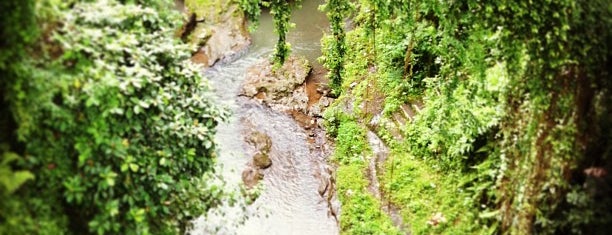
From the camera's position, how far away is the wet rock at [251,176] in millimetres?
10867

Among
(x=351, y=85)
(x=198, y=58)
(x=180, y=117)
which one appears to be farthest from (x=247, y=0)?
(x=198, y=58)

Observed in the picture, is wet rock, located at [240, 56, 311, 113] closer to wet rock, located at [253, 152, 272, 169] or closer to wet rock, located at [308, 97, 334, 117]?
wet rock, located at [308, 97, 334, 117]

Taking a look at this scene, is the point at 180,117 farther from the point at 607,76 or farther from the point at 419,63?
the point at 419,63

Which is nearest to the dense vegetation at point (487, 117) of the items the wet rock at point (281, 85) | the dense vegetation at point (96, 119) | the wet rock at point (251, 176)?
the wet rock at point (281, 85)

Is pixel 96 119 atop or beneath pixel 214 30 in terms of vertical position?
beneath

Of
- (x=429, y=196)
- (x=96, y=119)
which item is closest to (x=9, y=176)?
(x=96, y=119)

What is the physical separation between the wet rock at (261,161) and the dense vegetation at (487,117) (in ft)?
5.67

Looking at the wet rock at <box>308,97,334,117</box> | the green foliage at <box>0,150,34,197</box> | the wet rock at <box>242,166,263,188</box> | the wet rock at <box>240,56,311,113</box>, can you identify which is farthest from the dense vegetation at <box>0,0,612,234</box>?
the wet rock at <box>240,56,311,113</box>

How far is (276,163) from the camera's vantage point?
1164 cm

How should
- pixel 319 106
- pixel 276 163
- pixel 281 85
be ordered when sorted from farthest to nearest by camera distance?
pixel 281 85, pixel 319 106, pixel 276 163

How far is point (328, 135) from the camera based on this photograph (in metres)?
12.3

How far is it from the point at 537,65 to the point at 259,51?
11.4m

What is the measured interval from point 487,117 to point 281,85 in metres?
7.32

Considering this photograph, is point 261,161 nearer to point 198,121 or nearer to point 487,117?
point 198,121
